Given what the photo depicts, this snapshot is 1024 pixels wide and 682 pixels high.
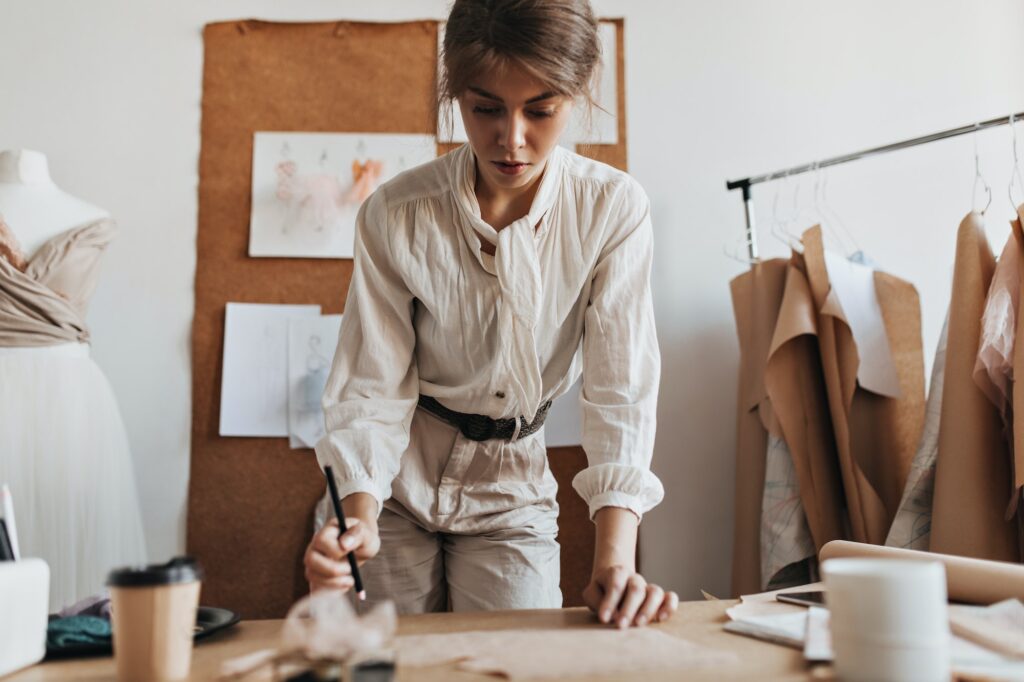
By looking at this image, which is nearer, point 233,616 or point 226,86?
point 233,616

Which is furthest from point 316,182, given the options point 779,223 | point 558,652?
point 558,652

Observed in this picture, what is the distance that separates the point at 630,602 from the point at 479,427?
1.37ft

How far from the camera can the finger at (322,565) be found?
0.86 m

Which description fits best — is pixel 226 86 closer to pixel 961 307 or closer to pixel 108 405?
pixel 108 405

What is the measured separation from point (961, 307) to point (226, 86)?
5.18 feet

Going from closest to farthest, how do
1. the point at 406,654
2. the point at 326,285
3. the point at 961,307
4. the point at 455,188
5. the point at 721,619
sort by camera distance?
the point at 406,654
the point at 721,619
the point at 455,188
the point at 961,307
the point at 326,285

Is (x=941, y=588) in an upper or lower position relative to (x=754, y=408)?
lower

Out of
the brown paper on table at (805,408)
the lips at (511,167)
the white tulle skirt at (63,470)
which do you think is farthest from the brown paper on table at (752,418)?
the white tulle skirt at (63,470)

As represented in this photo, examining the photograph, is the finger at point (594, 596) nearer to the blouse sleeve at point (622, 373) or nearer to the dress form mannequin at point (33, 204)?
the blouse sleeve at point (622, 373)

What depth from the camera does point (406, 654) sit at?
728 mm

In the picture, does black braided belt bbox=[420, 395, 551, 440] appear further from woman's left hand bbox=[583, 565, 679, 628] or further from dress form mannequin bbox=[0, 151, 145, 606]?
dress form mannequin bbox=[0, 151, 145, 606]

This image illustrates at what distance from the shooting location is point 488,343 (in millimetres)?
1175

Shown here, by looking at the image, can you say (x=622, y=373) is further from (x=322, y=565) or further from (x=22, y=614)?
(x=22, y=614)

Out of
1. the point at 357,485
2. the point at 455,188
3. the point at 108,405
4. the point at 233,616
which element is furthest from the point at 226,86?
the point at 233,616
